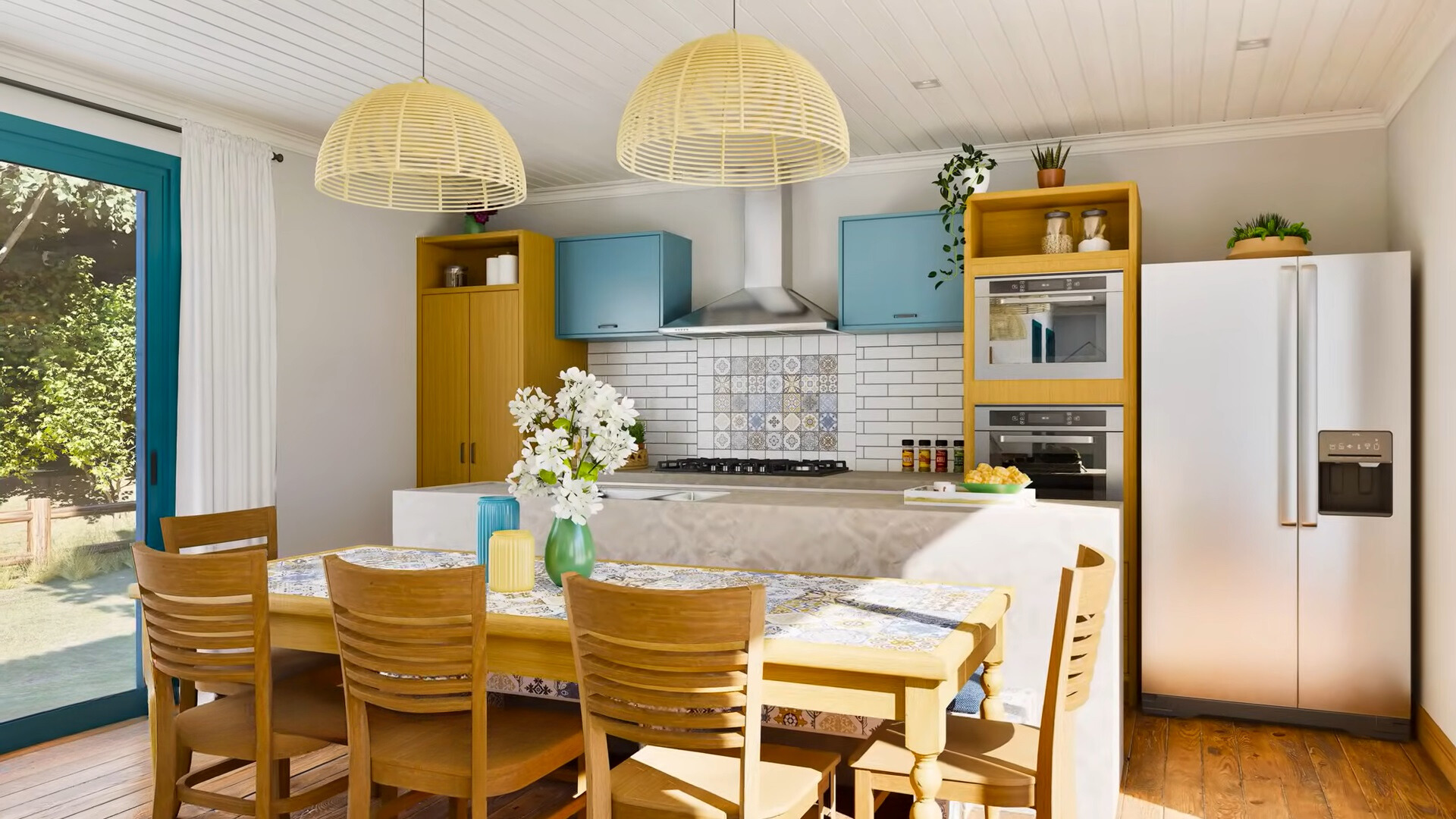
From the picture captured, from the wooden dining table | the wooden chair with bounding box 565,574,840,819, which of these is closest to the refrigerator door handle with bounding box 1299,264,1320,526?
the wooden dining table

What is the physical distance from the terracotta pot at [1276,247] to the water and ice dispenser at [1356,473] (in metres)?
0.78

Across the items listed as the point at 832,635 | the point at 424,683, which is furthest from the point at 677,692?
the point at 424,683

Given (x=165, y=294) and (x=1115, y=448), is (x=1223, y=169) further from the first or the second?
(x=165, y=294)

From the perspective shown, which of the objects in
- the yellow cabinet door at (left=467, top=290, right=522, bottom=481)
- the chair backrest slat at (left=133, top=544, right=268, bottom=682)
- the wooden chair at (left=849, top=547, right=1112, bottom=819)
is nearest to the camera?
the wooden chair at (left=849, top=547, right=1112, bottom=819)

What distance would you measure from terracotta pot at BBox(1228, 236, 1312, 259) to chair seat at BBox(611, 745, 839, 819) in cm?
322

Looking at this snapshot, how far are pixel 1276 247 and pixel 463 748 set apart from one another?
3799mm

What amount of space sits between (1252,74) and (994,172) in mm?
1395

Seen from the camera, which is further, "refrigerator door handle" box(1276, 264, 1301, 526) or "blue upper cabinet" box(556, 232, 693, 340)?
"blue upper cabinet" box(556, 232, 693, 340)

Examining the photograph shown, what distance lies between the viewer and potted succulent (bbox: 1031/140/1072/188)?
4.78 meters

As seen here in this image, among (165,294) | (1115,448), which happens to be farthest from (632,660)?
(165,294)

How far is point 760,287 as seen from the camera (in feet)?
18.5

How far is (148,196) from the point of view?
4422 mm

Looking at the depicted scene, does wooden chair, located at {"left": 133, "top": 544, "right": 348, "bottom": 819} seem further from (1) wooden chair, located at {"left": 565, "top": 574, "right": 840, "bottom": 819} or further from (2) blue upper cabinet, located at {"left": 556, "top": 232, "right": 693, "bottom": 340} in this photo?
(2) blue upper cabinet, located at {"left": 556, "top": 232, "right": 693, "bottom": 340}

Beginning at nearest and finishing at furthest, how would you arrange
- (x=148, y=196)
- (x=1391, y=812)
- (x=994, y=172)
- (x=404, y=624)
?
(x=404, y=624)
(x=1391, y=812)
(x=148, y=196)
(x=994, y=172)
